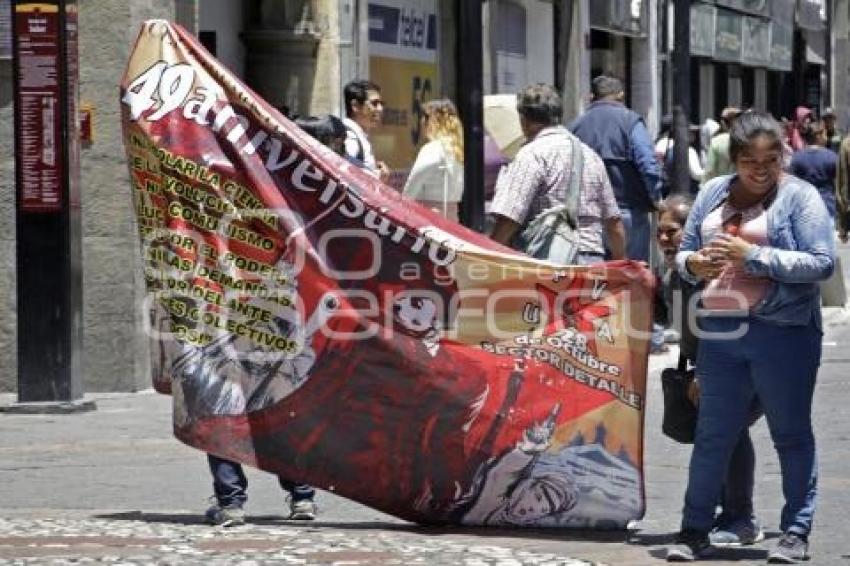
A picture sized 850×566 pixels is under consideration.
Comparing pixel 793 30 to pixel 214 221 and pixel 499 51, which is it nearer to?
pixel 499 51

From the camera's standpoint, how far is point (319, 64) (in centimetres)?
1823

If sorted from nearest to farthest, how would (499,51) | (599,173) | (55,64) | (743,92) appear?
(599,173), (55,64), (499,51), (743,92)

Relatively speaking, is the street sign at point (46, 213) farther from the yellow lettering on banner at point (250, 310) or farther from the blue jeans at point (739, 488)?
the blue jeans at point (739, 488)

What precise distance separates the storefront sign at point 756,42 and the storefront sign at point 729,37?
0.51m

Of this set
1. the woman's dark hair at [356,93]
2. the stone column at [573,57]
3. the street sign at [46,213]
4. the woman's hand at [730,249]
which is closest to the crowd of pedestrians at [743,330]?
the woman's hand at [730,249]

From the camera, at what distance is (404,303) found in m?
8.79

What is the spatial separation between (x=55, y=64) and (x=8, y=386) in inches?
89.3

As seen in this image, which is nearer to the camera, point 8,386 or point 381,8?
point 8,386

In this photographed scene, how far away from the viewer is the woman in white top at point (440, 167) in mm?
15438

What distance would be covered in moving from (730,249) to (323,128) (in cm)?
220

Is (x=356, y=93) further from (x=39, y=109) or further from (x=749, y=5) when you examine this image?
(x=749, y=5)

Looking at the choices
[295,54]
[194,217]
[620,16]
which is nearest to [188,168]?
[194,217]

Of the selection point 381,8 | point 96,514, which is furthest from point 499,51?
point 96,514

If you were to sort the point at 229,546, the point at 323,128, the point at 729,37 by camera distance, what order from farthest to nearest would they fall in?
the point at 729,37, the point at 323,128, the point at 229,546
